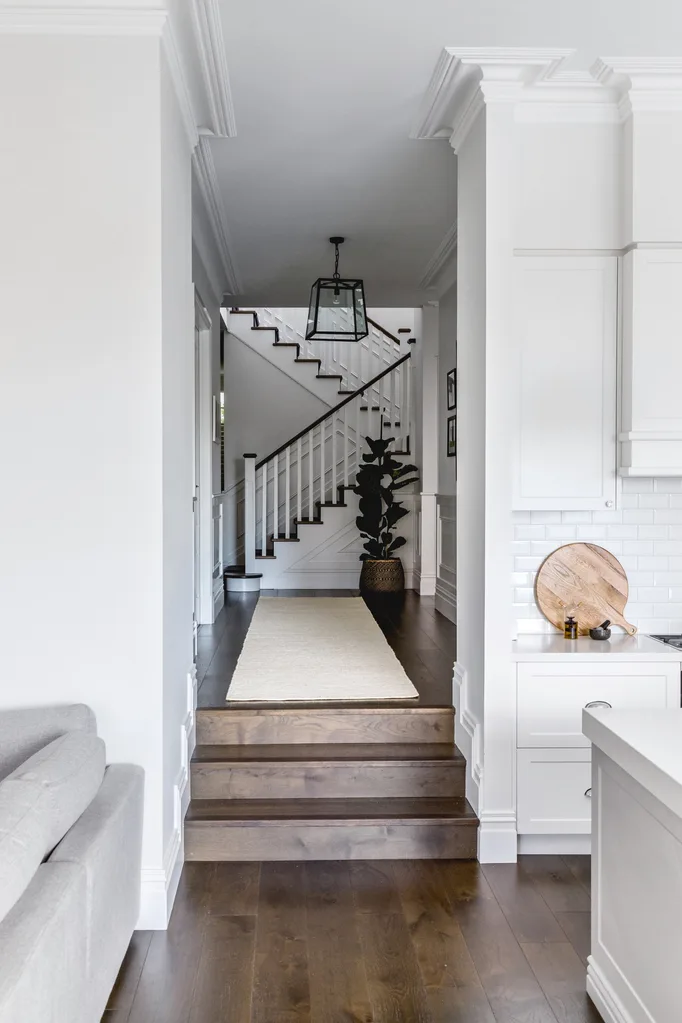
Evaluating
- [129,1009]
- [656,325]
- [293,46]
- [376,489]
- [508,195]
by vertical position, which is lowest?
[129,1009]

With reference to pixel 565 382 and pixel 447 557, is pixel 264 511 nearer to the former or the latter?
pixel 447 557

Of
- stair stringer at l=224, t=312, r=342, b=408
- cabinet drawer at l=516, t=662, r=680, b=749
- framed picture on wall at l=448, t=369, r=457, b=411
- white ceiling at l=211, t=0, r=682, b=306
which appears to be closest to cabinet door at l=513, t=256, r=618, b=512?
cabinet drawer at l=516, t=662, r=680, b=749

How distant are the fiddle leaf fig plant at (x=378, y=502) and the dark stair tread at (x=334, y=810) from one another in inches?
175

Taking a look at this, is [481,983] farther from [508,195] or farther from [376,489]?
[376,489]

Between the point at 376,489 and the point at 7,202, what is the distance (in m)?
5.43

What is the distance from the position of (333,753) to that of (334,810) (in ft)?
0.93

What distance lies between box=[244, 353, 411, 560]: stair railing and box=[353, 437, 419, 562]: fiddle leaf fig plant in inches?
22.6

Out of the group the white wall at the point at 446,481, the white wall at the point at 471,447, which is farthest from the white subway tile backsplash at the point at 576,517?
the white wall at the point at 446,481

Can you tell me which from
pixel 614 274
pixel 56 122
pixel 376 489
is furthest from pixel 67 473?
pixel 376 489

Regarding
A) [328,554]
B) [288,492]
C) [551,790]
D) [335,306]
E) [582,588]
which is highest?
[335,306]

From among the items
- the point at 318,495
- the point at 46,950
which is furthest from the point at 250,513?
the point at 46,950

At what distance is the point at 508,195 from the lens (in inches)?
123

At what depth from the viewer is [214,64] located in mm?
3018

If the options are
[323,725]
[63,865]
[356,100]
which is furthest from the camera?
[323,725]
